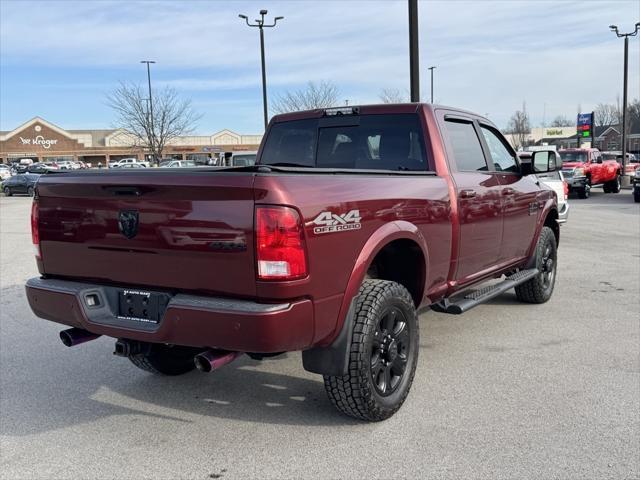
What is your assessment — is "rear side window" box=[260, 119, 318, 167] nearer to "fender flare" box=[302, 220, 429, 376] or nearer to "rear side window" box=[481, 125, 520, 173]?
"rear side window" box=[481, 125, 520, 173]

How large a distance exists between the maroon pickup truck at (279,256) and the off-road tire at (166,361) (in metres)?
0.02

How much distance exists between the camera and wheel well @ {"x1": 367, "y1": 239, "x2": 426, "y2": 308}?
13.7ft

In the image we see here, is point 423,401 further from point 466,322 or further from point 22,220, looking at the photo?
point 22,220

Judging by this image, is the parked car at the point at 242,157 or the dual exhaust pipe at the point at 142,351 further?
the parked car at the point at 242,157

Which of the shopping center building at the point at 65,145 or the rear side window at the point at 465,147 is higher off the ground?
the shopping center building at the point at 65,145

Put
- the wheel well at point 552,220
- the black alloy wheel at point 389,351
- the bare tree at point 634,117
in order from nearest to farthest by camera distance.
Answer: the black alloy wheel at point 389,351
the wheel well at point 552,220
the bare tree at point 634,117

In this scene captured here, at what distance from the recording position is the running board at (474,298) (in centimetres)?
459

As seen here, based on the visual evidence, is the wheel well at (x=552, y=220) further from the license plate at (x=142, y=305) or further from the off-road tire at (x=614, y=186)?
the off-road tire at (x=614, y=186)

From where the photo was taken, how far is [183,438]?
3.61 meters

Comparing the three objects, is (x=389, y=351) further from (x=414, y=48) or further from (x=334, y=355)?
(x=414, y=48)

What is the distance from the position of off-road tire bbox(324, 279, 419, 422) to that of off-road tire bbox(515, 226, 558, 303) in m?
2.93

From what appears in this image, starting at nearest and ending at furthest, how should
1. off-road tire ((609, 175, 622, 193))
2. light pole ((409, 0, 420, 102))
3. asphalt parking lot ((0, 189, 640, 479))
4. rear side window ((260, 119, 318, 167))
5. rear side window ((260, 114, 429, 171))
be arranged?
1. asphalt parking lot ((0, 189, 640, 479))
2. rear side window ((260, 114, 429, 171))
3. rear side window ((260, 119, 318, 167))
4. light pole ((409, 0, 420, 102))
5. off-road tire ((609, 175, 622, 193))

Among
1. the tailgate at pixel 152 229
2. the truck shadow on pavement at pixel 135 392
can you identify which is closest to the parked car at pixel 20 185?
the truck shadow on pavement at pixel 135 392

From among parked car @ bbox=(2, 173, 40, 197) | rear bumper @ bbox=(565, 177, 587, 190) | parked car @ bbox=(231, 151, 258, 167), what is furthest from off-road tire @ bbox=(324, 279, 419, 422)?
parked car @ bbox=(2, 173, 40, 197)
